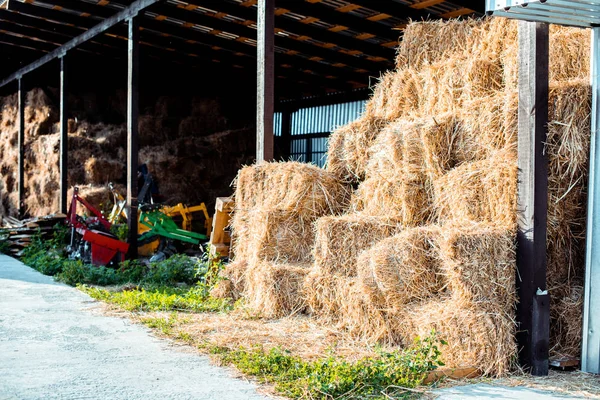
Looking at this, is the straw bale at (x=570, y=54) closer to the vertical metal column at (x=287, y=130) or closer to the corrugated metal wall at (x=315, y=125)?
the corrugated metal wall at (x=315, y=125)

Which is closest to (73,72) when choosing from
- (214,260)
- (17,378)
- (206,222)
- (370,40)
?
(206,222)

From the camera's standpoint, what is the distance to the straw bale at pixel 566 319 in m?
4.91

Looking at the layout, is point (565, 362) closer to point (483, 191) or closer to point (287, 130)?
point (483, 191)

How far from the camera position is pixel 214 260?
321 inches

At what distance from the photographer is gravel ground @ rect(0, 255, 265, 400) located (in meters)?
4.20

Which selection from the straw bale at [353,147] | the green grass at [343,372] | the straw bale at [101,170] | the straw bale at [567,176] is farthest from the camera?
the straw bale at [101,170]

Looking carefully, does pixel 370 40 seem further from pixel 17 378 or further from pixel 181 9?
pixel 17 378

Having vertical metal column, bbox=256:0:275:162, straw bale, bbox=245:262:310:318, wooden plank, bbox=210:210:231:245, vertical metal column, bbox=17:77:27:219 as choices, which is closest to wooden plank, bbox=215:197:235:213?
wooden plank, bbox=210:210:231:245

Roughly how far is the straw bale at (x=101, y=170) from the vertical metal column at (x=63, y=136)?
52cm

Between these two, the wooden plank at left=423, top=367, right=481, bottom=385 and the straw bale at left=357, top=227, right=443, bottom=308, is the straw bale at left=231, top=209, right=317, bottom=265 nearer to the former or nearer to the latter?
the straw bale at left=357, top=227, right=443, bottom=308

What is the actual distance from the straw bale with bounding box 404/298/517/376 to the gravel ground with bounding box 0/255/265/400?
144 cm

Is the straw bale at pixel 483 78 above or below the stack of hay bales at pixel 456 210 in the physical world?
above

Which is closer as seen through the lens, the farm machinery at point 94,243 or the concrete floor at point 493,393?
the concrete floor at point 493,393

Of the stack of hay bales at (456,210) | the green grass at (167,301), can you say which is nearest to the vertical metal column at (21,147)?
the green grass at (167,301)
